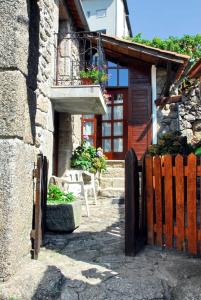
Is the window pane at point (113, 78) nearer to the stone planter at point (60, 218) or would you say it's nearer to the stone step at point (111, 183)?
the stone step at point (111, 183)

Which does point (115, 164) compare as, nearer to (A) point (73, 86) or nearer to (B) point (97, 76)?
(B) point (97, 76)

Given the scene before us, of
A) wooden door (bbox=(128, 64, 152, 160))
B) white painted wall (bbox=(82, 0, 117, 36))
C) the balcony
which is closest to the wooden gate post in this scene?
the balcony

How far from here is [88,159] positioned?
8.71 metres

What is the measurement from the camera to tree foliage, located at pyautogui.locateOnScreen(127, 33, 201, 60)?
1440cm

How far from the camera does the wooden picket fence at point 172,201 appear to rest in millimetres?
3465

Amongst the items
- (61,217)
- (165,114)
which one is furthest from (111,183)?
(61,217)

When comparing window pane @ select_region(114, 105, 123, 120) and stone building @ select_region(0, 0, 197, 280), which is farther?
window pane @ select_region(114, 105, 123, 120)

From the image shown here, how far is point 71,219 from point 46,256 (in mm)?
1126

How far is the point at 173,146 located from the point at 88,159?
300 centimetres

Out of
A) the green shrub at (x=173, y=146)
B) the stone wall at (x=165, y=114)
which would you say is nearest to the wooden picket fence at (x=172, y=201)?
the green shrub at (x=173, y=146)

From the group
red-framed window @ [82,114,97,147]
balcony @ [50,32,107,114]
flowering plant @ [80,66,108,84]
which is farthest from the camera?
red-framed window @ [82,114,97,147]

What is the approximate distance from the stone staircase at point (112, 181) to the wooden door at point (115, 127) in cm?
77

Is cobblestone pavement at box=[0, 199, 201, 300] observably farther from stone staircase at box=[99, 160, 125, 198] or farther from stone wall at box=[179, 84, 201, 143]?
stone wall at box=[179, 84, 201, 143]

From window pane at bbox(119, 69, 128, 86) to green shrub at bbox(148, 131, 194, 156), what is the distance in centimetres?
459
